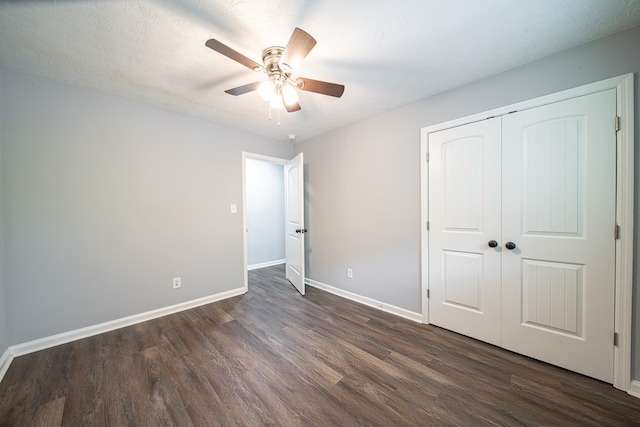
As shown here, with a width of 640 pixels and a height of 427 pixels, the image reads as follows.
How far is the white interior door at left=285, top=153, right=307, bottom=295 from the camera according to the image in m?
3.23

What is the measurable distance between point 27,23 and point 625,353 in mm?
4455

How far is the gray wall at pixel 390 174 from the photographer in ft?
5.22

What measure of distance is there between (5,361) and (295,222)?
2.95 metres

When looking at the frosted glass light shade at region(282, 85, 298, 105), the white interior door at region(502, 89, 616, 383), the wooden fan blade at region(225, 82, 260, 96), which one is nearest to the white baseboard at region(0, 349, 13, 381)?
the wooden fan blade at region(225, 82, 260, 96)

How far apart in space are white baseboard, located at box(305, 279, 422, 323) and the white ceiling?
2398mm

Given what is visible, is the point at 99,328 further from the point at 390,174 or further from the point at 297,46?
the point at 390,174

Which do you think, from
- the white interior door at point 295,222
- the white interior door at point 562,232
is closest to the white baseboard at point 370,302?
the white interior door at point 295,222

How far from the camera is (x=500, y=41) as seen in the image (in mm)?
1543

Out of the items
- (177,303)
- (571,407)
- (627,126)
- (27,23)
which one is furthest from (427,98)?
(177,303)

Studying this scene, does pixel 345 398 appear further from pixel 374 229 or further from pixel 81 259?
pixel 81 259

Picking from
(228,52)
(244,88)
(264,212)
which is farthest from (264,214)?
(228,52)

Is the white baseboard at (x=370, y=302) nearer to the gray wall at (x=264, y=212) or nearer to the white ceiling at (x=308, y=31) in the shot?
the gray wall at (x=264, y=212)

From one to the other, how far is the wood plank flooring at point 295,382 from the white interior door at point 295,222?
3.63 ft

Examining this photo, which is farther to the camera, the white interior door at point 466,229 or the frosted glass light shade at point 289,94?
→ the white interior door at point 466,229
